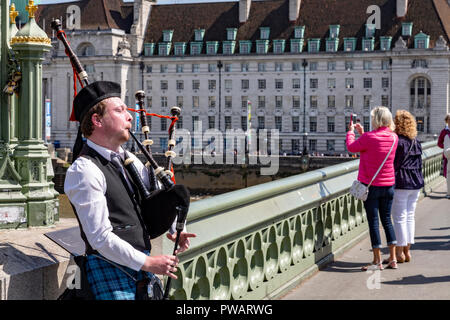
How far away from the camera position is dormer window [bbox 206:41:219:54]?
9138cm

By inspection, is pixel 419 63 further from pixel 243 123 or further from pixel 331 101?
pixel 243 123

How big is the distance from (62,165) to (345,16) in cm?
3477

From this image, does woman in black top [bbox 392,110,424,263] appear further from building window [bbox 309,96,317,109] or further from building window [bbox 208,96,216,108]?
building window [bbox 208,96,216,108]

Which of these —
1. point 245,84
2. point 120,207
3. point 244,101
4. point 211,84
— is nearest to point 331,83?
point 245,84

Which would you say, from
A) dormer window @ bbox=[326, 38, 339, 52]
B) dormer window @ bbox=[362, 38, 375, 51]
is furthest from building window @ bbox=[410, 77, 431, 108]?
dormer window @ bbox=[326, 38, 339, 52]

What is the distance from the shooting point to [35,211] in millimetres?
9578

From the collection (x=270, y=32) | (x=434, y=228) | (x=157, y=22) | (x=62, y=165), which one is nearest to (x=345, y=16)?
(x=270, y=32)

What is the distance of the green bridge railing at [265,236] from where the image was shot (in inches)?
208

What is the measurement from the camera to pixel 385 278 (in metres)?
7.96

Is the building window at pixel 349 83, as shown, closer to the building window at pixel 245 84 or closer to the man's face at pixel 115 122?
the building window at pixel 245 84

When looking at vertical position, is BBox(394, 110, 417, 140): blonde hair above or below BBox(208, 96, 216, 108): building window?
below

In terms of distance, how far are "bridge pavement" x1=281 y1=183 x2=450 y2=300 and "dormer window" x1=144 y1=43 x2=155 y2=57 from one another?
280ft

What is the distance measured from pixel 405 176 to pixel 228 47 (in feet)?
271

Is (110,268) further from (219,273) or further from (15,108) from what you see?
(15,108)
